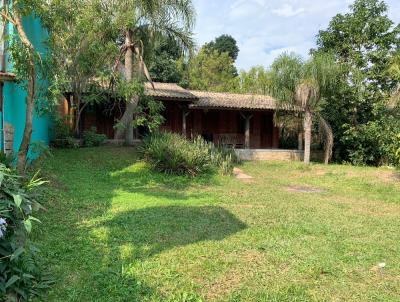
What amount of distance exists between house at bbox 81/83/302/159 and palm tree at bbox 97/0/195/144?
1946mm

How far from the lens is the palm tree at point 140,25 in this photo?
41.5ft

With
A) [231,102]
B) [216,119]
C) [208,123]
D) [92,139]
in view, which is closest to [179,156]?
[92,139]

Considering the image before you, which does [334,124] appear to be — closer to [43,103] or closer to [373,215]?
[373,215]

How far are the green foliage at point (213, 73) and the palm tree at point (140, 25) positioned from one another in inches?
815

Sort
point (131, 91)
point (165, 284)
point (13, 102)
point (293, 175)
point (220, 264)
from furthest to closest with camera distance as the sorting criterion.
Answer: point (293, 175), point (131, 91), point (13, 102), point (220, 264), point (165, 284)

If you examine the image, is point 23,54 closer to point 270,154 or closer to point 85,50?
point 85,50

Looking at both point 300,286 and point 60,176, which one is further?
point 60,176

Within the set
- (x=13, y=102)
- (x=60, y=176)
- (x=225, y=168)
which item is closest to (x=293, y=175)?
(x=225, y=168)

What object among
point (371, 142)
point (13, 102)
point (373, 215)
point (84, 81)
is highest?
point (84, 81)

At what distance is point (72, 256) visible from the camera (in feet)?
15.0

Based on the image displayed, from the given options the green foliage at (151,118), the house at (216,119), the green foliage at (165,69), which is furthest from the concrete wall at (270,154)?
the green foliage at (165,69)

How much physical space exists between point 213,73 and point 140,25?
25.2 meters

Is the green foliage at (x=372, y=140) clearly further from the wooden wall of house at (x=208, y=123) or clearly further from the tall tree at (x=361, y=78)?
the wooden wall of house at (x=208, y=123)

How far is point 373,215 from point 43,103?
763cm
